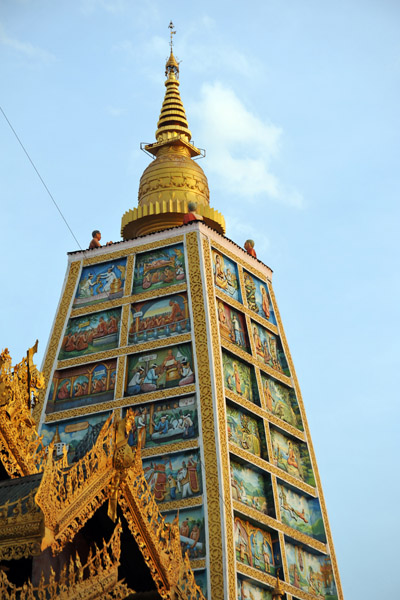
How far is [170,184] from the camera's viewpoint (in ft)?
119

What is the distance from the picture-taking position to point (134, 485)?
1167 centimetres

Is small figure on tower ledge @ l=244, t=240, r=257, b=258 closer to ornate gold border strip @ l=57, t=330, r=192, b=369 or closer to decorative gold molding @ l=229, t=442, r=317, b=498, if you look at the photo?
ornate gold border strip @ l=57, t=330, r=192, b=369

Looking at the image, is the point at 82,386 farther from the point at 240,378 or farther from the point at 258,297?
the point at 258,297

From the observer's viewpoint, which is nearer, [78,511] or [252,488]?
[78,511]

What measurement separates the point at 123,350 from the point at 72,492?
19.3 m

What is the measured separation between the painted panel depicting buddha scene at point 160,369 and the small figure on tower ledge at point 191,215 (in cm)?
488

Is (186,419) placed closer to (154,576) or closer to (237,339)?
(237,339)

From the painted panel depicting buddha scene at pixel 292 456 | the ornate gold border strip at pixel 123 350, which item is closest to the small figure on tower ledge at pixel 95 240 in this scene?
the ornate gold border strip at pixel 123 350

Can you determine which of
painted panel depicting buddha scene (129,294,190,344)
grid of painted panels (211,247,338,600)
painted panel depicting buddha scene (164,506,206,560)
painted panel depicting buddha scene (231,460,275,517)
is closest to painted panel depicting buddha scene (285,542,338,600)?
grid of painted panels (211,247,338,600)

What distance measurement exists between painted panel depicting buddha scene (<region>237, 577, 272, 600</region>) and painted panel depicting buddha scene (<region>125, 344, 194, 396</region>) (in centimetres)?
569

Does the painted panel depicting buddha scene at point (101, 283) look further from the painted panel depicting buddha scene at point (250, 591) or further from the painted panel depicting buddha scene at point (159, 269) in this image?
the painted panel depicting buddha scene at point (250, 591)

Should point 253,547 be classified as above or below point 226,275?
below

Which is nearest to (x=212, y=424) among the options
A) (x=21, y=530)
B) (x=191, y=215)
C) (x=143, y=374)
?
Result: (x=143, y=374)

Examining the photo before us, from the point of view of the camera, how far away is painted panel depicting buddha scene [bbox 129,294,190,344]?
29.7m
